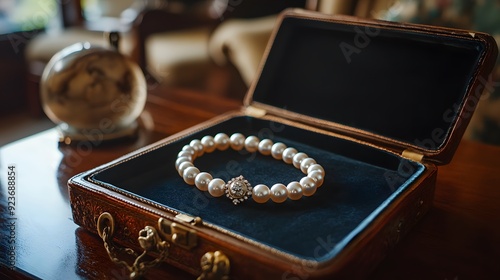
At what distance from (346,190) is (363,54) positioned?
1.07ft

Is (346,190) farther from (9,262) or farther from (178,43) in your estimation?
(178,43)

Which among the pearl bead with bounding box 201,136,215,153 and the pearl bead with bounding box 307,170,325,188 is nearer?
the pearl bead with bounding box 307,170,325,188

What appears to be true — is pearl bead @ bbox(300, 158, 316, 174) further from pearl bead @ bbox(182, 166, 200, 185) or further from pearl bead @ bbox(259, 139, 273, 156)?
pearl bead @ bbox(182, 166, 200, 185)

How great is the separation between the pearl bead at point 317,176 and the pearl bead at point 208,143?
0.75 ft

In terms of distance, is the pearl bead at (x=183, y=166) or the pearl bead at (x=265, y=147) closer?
the pearl bead at (x=183, y=166)

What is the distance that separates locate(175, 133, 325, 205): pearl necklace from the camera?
831mm

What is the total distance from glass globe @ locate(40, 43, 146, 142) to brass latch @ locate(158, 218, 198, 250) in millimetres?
495

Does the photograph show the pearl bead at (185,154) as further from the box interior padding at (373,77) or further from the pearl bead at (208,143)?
the box interior padding at (373,77)

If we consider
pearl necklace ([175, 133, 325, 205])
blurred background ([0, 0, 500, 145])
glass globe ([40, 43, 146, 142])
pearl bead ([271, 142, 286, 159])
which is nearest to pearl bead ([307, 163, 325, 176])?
pearl necklace ([175, 133, 325, 205])

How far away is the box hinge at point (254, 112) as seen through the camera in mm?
1116

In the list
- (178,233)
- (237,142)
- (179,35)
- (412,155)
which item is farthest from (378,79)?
(179,35)

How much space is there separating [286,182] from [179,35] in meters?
1.76

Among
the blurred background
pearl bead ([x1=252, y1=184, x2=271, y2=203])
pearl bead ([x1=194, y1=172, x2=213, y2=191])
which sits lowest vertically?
the blurred background

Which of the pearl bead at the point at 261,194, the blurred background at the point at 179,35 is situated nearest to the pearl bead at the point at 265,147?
the pearl bead at the point at 261,194
